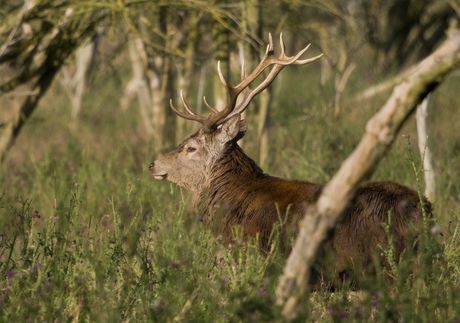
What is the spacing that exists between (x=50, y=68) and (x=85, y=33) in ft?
2.91

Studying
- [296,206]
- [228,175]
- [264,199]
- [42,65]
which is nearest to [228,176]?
[228,175]

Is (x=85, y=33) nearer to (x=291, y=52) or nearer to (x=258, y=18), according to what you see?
(x=258, y=18)

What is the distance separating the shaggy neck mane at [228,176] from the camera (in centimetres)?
419

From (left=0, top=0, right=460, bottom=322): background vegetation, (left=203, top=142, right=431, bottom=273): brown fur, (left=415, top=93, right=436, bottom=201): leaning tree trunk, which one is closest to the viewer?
(left=0, top=0, right=460, bottom=322): background vegetation

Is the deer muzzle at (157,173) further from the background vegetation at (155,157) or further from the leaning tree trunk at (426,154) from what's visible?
the leaning tree trunk at (426,154)

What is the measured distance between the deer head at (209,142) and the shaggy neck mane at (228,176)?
2.6 inches

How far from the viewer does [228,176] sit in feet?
14.2

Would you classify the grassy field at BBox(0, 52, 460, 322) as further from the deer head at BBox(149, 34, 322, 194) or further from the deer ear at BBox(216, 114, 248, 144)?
the deer ear at BBox(216, 114, 248, 144)

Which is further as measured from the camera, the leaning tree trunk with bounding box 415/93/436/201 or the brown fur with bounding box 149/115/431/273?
the leaning tree trunk with bounding box 415/93/436/201

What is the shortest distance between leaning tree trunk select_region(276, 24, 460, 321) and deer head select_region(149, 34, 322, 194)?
2.24 meters

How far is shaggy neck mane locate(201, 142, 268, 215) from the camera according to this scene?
419 centimetres

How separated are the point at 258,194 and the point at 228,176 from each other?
21.2 inches

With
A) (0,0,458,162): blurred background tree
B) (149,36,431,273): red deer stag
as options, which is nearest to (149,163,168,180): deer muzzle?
(149,36,431,273): red deer stag

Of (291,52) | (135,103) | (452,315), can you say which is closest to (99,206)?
(452,315)
